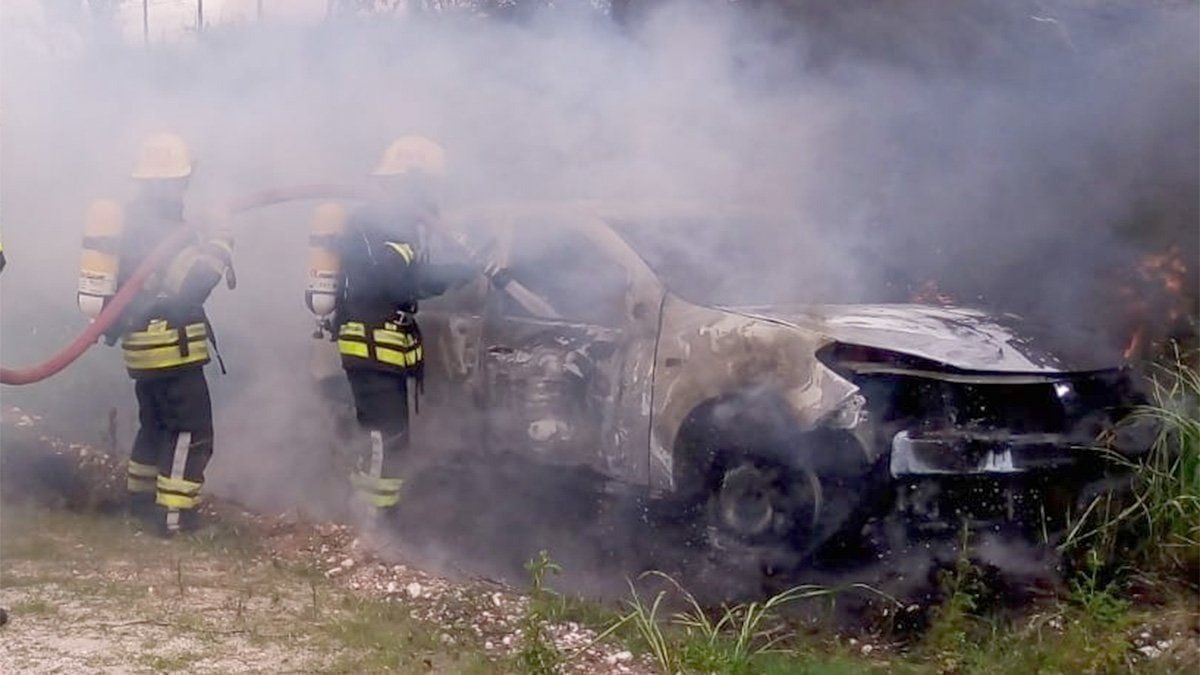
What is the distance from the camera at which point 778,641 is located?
423 centimetres

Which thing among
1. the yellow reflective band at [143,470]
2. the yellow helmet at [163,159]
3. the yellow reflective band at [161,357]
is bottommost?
the yellow reflective band at [143,470]

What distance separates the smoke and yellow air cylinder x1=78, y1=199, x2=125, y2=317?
1.34 feet

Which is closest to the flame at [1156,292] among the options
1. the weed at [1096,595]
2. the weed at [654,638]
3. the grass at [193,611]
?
the weed at [1096,595]

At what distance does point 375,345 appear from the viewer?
538 centimetres

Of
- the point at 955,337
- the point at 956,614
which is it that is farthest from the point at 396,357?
the point at 956,614

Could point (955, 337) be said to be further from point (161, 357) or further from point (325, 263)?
point (161, 357)

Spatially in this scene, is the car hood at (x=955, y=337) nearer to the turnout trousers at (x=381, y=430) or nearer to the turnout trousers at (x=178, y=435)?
the turnout trousers at (x=381, y=430)

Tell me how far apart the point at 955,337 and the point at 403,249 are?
94.5 inches

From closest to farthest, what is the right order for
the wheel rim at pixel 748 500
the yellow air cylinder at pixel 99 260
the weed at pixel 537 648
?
the weed at pixel 537 648
the wheel rim at pixel 748 500
the yellow air cylinder at pixel 99 260

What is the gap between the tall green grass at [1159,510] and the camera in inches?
180

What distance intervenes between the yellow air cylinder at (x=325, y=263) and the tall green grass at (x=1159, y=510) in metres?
3.24

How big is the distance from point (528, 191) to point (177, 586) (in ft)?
8.36

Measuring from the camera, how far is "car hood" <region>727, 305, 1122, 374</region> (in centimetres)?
468

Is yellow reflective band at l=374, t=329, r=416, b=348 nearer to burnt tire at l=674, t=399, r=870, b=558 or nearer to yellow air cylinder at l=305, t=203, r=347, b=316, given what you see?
yellow air cylinder at l=305, t=203, r=347, b=316
